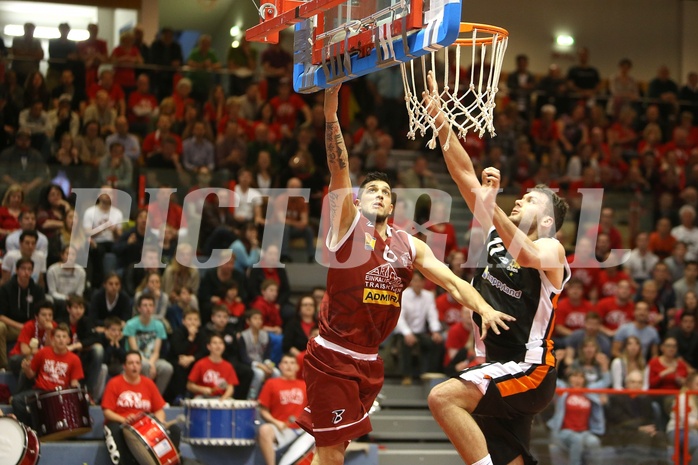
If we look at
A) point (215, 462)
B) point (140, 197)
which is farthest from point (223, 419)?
point (140, 197)

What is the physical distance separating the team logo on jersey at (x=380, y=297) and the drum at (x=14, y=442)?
4.13m

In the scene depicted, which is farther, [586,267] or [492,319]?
[586,267]

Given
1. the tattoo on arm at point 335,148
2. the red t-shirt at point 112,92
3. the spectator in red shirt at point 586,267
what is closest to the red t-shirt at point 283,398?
the tattoo on arm at point 335,148

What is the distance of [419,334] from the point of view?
11.5 metres

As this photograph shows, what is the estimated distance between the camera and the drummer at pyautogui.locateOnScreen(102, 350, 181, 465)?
9641 millimetres

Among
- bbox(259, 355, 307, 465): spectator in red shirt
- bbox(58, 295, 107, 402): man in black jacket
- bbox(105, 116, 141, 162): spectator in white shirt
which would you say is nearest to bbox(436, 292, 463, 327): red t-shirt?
bbox(259, 355, 307, 465): spectator in red shirt

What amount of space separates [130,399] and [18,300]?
198 centimetres

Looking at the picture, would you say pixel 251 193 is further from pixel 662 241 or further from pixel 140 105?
pixel 662 241

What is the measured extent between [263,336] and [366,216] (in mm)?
4777

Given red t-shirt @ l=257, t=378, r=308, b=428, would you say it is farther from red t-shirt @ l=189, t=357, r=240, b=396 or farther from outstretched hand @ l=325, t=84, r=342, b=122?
outstretched hand @ l=325, t=84, r=342, b=122

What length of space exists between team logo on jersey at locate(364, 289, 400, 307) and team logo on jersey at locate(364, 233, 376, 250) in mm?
283

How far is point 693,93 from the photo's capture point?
18.0 m

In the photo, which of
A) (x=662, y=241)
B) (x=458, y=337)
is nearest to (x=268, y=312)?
(x=458, y=337)

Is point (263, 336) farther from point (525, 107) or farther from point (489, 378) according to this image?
point (525, 107)
